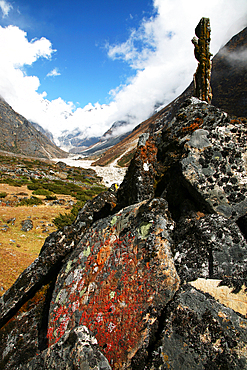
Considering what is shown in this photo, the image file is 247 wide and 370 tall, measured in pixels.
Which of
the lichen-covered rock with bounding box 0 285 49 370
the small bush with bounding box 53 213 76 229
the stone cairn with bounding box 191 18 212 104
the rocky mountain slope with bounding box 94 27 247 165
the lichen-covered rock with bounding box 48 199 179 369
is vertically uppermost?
the rocky mountain slope with bounding box 94 27 247 165

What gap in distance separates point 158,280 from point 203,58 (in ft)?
34.3

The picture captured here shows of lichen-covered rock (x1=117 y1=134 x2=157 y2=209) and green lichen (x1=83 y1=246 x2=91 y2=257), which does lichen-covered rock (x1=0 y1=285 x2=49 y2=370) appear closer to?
green lichen (x1=83 y1=246 x2=91 y2=257)

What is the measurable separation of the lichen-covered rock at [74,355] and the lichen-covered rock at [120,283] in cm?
21

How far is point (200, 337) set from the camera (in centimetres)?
240

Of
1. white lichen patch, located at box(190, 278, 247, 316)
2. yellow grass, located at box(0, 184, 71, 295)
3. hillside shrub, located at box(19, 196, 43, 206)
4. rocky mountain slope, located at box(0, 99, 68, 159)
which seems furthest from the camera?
rocky mountain slope, located at box(0, 99, 68, 159)

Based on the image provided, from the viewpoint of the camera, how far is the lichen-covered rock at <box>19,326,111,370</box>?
274 cm

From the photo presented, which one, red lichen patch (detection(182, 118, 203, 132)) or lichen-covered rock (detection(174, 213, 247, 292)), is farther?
red lichen patch (detection(182, 118, 203, 132))

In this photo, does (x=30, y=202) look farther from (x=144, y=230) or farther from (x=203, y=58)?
(x=203, y=58)

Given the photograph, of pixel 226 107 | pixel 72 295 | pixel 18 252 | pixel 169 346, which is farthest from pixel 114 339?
pixel 226 107

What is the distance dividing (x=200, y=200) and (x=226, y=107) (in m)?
50.1

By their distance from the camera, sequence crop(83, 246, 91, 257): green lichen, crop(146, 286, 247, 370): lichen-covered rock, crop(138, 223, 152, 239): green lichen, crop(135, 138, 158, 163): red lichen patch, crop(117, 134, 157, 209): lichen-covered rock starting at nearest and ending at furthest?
crop(146, 286, 247, 370): lichen-covered rock, crop(138, 223, 152, 239): green lichen, crop(83, 246, 91, 257): green lichen, crop(117, 134, 157, 209): lichen-covered rock, crop(135, 138, 158, 163): red lichen patch

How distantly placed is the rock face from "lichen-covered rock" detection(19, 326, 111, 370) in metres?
0.01

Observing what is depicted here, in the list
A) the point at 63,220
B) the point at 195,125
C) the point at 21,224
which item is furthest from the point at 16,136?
the point at 195,125

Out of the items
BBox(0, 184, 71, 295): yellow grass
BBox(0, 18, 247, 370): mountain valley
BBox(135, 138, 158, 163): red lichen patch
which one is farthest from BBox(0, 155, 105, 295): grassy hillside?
BBox(135, 138, 158, 163): red lichen patch
